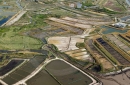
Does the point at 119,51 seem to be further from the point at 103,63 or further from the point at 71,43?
the point at 71,43

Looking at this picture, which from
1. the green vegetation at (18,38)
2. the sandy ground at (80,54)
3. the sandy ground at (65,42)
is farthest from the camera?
the green vegetation at (18,38)

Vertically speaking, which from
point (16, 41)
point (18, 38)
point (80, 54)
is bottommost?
point (80, 54)

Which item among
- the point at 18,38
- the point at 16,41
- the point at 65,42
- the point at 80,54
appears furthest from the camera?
the point at 18,38

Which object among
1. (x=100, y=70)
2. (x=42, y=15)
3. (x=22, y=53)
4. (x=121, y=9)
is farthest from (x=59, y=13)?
(x=100, y=70)

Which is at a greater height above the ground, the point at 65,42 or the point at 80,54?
the point at 65,42

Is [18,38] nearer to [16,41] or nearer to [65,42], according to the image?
[16,41]

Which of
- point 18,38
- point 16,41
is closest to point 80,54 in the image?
point 16,41

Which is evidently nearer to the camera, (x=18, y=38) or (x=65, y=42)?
(x=65, y=42)

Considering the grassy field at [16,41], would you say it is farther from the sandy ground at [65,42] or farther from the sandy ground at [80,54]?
the sandy ground at [80,54]

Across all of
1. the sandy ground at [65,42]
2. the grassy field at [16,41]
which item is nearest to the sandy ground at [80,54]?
the sandy ground at [65,42]

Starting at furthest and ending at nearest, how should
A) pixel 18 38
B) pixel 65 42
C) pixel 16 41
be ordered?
pixel 18 38, pixel 16 41, pixel 65 42

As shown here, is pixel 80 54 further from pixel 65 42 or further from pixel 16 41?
pixel 16 41

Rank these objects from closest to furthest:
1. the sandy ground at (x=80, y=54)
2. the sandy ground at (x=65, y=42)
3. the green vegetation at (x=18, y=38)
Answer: the sandy ground at (x=80, y=54), the sandy ground at (x=65, y=42), the green vegetation at (x=18, y=38)

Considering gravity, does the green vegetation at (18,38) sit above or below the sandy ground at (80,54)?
above
